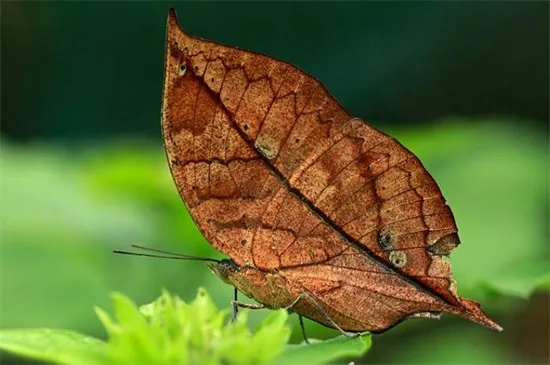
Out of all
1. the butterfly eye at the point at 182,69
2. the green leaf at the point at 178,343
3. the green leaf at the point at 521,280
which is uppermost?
the butterfly eye at the point at 182,69

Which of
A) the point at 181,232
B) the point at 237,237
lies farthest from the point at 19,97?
the point at 237,237

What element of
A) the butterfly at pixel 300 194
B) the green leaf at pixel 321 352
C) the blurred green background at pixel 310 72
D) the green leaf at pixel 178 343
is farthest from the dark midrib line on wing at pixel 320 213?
the blurred green background at pixel 310 72

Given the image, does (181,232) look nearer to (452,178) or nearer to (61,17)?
(452,178)

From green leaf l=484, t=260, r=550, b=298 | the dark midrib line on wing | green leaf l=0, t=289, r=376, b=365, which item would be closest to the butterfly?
the dark midrib line on wing

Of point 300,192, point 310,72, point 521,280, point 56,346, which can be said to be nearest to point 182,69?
point 300,192

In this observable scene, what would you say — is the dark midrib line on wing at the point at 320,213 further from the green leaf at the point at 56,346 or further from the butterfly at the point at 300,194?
the green leaf at the point at 56,346

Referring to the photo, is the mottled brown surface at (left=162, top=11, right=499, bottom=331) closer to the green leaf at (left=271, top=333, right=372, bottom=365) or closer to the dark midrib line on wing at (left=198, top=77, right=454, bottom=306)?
the dark midrib line on wing at (left=198, top=77, right=454, bottom=306)
